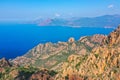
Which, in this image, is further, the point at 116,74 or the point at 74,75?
the point at 74,75

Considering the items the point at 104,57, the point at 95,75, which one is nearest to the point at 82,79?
the point at 95,75

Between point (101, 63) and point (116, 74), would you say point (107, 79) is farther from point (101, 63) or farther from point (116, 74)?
point (101, 63)

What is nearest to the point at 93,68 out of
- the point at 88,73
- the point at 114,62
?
the point at 88,73

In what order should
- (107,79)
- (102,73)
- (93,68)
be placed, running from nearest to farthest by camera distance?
(107,79) → (102,73) → (93,68)

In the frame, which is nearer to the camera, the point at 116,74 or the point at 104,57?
the point at 116,74

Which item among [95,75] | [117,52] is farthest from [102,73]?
[117,52]

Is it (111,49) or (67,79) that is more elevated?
(111,49)

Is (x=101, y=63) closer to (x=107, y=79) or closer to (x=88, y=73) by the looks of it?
(x=88, y=73)

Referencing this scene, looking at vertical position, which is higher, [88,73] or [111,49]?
[111,49]

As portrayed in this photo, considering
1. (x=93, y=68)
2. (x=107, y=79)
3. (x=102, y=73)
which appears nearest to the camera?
(x=107, y=79)
